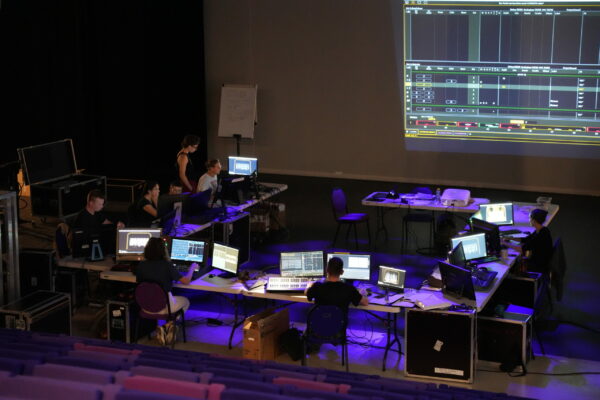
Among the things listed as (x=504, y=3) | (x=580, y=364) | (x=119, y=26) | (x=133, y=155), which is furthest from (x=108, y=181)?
(x=580, y=364)

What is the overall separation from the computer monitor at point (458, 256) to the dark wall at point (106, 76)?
788 centimetres

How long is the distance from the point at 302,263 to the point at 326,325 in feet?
3.12

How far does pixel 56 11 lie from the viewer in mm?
14719

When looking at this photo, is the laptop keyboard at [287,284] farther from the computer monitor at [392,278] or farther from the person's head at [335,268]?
the computer monitor at [392,278]

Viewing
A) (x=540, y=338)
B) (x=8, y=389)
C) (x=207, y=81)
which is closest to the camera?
(x=8, y=389)

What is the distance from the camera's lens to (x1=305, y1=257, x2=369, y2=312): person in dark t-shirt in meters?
7.28

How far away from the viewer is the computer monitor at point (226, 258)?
8.12 m

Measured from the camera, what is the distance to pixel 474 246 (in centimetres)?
856

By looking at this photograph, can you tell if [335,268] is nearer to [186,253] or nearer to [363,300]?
[363,300]

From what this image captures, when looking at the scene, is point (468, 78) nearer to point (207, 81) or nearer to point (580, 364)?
point (207, 81)

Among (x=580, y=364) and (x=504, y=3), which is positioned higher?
(x=504, y=3)

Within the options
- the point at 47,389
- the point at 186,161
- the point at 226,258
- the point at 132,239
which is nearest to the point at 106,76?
the point at 186,161

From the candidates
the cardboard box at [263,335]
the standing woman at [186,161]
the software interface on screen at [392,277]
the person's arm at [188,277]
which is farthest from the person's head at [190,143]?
the software interface on screen at [392,277]

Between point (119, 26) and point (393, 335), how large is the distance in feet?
28.4
